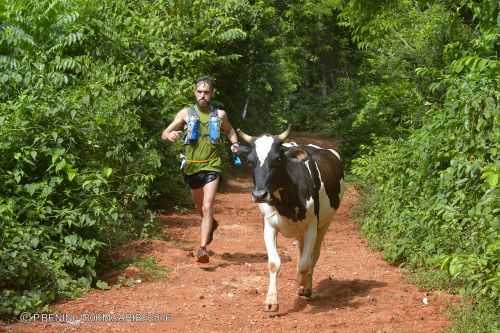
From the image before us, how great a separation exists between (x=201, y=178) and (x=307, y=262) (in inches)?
85.4

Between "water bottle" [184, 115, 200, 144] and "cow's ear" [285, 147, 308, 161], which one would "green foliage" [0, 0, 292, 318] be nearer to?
"water bottle" [184, 115, 200, 144]

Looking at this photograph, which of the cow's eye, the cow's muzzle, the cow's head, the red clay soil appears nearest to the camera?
the red clay soil

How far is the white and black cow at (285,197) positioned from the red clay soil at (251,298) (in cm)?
39

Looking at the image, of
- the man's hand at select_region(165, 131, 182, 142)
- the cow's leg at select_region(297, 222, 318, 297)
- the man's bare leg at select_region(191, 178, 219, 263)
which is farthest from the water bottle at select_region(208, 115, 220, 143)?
the cow's leg at select_region(297, 222, 318, 297)

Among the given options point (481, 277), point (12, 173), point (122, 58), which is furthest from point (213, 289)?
point (122, 58)

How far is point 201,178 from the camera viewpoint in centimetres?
866

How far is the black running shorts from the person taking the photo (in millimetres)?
8625

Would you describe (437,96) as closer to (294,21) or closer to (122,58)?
(122,58)

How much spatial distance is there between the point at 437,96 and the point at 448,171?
5.13 metres

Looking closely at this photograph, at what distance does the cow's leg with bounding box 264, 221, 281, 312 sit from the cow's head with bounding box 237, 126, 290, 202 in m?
0.50

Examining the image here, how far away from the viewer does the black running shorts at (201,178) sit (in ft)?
28.3

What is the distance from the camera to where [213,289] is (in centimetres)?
773

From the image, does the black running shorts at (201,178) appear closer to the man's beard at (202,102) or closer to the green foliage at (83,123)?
the man's beard at (202,102)

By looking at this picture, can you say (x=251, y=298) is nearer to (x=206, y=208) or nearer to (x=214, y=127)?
(x=206, y=208)
